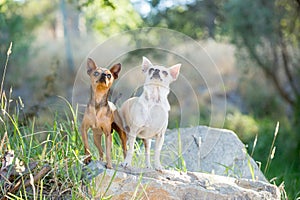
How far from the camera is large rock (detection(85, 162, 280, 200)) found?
2.86 m

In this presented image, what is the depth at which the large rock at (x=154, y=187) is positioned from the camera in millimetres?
2863

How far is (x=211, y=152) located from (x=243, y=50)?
588 cm

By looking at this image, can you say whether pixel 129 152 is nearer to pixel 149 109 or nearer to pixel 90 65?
pixel 149 109

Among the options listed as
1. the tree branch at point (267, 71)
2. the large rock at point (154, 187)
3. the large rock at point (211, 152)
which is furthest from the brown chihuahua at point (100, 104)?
the tree branch at point (267, 71)

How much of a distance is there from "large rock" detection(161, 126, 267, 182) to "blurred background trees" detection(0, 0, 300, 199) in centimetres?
114

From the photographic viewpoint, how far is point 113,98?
133 inches

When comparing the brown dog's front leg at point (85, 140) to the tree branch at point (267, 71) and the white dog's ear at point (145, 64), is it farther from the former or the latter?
the tree branch at point (267, 71)

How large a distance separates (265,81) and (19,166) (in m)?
8.88

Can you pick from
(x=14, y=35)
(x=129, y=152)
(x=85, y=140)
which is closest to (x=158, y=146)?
(x=129, y=152)

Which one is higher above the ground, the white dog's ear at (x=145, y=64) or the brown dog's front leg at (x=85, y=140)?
the white dog's ear at (x=145, y=64)

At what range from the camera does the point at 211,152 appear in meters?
4.34

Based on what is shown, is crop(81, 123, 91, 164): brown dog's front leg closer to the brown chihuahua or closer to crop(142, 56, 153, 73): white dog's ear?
the brown chihuahua

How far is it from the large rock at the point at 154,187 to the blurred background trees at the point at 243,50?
91.8 inches

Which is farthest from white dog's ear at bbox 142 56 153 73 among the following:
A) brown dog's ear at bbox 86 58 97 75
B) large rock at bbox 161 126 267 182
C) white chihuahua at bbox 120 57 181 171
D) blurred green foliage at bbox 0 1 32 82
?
blurred green foliage at bbox 0 1 32 82
